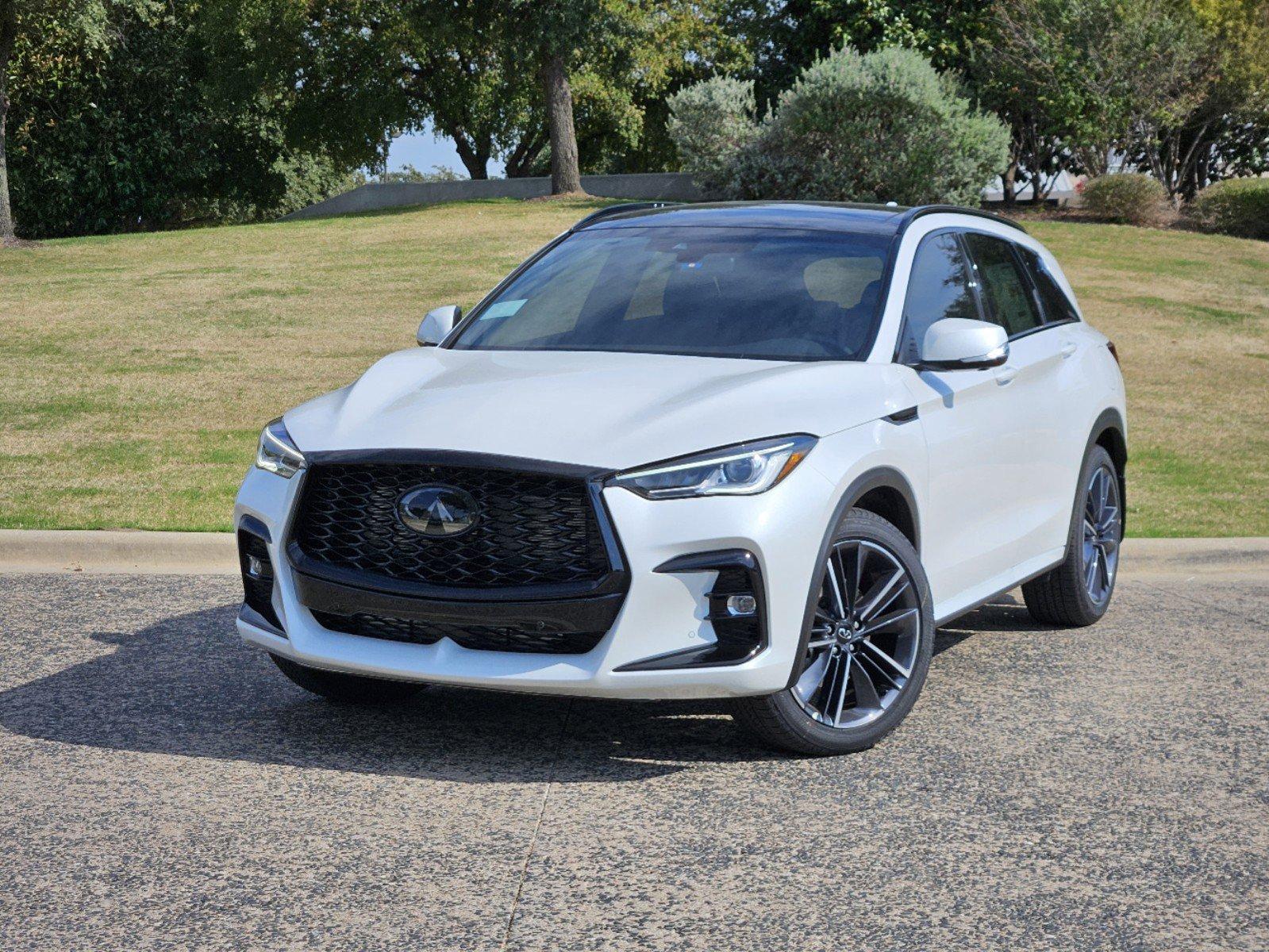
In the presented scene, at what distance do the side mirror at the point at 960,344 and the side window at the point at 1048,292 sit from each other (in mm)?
1746

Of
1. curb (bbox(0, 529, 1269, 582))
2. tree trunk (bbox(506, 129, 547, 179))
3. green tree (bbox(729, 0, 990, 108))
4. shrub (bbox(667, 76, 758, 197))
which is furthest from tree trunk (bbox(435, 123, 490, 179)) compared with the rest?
curb (bbox(0, 529, 1269, 582))

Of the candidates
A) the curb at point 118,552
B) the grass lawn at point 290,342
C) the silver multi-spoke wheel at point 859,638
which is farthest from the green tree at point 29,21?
the silver multi-spoke wheel at point 859,638

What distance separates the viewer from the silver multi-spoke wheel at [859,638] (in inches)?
200

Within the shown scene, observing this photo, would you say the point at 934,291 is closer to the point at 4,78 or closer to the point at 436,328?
the point at 436,328

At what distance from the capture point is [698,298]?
6.09 metres

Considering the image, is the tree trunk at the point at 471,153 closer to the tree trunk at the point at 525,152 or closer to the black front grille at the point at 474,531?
the tree trunk at the point at 525,152

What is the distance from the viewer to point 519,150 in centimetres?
5694

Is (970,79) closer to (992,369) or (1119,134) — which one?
(1119,134)

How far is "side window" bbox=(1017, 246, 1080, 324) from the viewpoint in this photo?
7312 mm

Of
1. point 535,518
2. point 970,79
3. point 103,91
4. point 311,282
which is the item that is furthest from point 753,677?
point 103,91

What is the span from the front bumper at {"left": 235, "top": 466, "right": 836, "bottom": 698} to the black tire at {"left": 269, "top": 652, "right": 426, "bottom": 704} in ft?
2.21

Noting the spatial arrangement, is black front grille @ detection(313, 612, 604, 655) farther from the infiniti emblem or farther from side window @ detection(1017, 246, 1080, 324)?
side window @ detection(1017, 246, 1080, 324)

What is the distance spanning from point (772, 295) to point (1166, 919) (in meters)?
2.83

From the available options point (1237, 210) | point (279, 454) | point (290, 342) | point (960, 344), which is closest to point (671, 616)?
point (279, 454)
